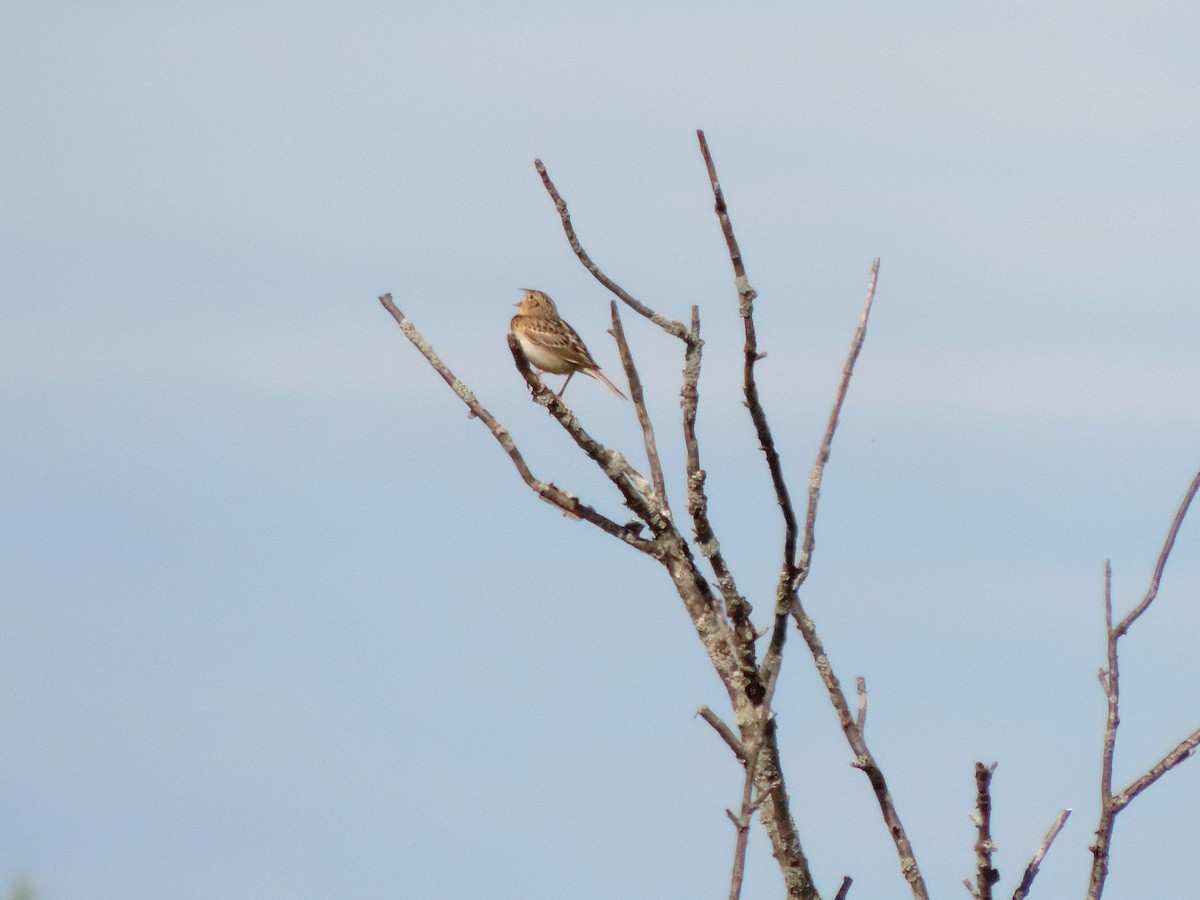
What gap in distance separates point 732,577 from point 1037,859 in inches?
53.3

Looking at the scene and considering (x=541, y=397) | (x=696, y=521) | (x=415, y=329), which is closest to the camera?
(x=696, y=521)

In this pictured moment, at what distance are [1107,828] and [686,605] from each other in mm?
1639

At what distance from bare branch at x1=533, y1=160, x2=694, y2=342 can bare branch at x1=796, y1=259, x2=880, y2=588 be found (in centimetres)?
80

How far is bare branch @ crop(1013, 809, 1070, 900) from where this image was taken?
4.66m

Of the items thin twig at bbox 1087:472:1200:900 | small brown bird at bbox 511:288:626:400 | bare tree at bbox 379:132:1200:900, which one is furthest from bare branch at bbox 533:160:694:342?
small brown bird at bbox 511:288:626:400

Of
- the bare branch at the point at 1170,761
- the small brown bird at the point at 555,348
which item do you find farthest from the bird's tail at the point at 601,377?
the bare branch at the point at 1170,761

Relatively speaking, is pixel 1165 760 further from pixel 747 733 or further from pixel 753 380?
pixel 753 380

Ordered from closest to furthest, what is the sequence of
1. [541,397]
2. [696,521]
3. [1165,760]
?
[1165,760] → [696,521] → [541,397]

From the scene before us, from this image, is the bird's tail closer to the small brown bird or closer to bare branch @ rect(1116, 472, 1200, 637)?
the small brown bird

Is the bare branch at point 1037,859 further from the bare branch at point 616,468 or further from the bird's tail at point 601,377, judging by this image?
the bird's tail at point 601,377

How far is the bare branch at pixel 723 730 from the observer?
3.60m

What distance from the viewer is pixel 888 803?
4934mm

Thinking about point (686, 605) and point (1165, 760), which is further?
point (686, 605)

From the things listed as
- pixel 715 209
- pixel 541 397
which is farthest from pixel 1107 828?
pixel 541 397
